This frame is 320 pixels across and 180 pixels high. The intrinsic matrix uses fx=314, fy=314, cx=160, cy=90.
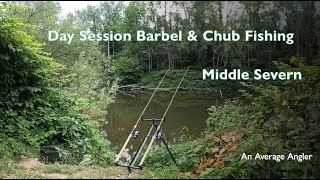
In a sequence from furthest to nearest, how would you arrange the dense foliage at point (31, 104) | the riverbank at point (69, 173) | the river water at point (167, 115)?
the river water at point (167, 115), the dense foliage at point (31, 104), the riverbank at point (69, 173)

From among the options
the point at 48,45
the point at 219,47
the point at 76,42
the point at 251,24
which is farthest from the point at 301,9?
the point at 48,45

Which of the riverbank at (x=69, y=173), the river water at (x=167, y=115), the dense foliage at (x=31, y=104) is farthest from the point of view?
the river water at (x=167, y=115)

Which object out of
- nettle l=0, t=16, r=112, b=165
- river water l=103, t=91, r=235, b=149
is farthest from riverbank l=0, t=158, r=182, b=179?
river water l=103, t=91, r=235, b=149

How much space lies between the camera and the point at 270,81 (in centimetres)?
547

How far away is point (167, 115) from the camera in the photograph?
47.7 feet

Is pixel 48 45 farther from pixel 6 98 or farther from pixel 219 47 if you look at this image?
pixel 219 47

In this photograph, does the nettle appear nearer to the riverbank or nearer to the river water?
the riverbank

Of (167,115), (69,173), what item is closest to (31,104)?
(69,173)

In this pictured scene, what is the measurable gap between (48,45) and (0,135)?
27.3 ft

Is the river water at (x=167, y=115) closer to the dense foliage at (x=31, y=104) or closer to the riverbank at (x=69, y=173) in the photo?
the dense foliage at (x=31, y=104)

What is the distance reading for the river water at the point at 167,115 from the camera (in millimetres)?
11117

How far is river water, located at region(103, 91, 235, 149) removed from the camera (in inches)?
438

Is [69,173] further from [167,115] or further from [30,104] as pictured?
[167,115]

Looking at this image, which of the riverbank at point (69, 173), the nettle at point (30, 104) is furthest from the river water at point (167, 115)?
the riverbank at point (69, 173)
